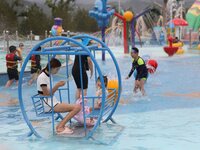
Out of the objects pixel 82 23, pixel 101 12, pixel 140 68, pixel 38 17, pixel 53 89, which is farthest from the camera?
pixel 82 23

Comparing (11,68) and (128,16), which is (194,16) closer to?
(128,16)

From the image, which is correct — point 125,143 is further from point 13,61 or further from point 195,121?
point 13,61

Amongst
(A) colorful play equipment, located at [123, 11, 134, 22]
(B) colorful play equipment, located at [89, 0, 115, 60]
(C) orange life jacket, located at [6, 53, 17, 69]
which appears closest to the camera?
(C) orange life jacket, located at [6, 53, 17, 69]

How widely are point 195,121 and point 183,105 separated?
4.52ft

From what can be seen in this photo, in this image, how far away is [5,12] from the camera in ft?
169

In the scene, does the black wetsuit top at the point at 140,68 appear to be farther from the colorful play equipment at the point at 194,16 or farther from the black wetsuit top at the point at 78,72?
the colorful play equipment at the point at 194,16

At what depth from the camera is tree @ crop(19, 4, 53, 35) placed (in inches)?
2036

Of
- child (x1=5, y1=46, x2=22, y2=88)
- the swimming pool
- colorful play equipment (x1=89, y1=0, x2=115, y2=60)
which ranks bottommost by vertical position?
the swimming pool

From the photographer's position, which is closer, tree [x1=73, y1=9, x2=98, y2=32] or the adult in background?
the adult in background

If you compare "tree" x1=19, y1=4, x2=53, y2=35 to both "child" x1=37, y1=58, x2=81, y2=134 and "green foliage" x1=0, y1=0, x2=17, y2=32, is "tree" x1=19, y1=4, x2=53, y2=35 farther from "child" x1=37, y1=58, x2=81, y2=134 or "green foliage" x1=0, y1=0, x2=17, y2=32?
"child" x1=37, y1=58, x2=81, y2=134

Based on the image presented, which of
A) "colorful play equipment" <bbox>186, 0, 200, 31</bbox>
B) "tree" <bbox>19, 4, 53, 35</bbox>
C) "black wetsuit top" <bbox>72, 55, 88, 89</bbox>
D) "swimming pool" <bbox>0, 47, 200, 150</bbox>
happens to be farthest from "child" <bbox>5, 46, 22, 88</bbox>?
"tree" <bbox>19, 4, 53, 35</bbox>

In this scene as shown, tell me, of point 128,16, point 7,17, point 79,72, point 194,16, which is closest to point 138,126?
point 79,72

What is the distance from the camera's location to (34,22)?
51812 mm

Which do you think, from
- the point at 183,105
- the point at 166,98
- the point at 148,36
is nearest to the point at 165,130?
the point at 183,105
